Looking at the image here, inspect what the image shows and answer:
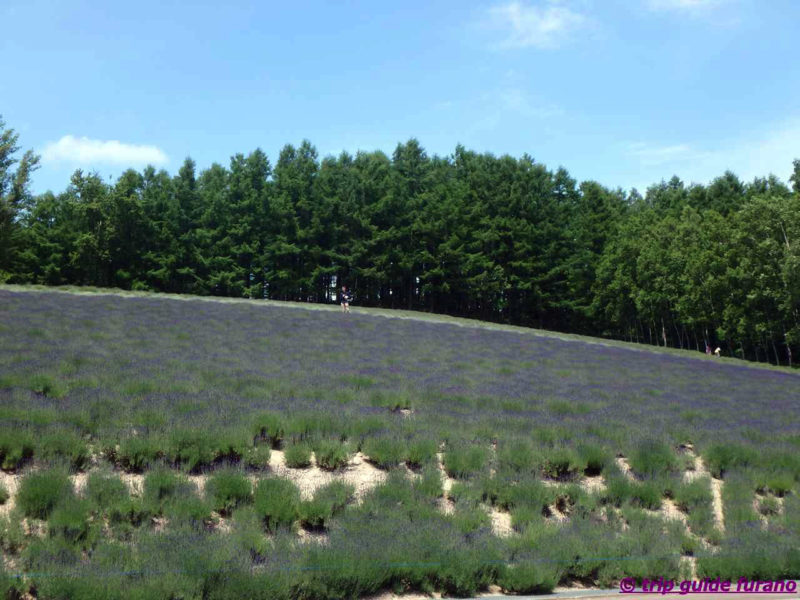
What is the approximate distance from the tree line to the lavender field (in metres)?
56.4

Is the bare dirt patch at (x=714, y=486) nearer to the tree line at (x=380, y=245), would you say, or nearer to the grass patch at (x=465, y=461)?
the grass patch at (x=465, y=461)

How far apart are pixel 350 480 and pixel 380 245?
65787 mm

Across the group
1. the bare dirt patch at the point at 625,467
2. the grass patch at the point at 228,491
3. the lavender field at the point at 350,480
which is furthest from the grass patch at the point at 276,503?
the bare dirt patch at the point at 625,467

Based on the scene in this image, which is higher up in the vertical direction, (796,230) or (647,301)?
(796,230)

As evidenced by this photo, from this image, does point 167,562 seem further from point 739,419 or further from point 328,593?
point 739,419

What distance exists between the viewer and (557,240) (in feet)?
262

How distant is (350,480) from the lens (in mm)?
9375

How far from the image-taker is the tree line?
73.3 m

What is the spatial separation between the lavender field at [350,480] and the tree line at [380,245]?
5636 centimetres

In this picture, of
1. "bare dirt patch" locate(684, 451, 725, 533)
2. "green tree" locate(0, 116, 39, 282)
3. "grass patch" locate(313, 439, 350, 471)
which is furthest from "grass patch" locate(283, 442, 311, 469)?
"green tree" locate(0, 116, 39, 282)

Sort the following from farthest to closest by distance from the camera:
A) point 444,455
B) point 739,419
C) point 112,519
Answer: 1. point 739,419
2. point 444,455
3. point 112,519

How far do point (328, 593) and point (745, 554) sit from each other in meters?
5.31

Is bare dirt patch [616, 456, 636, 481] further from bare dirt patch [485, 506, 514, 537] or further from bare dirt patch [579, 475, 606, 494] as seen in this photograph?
bare dirt patch [485, 506, 514, 537]

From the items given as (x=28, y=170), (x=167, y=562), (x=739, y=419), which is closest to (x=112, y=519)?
(x=167, y=562)
